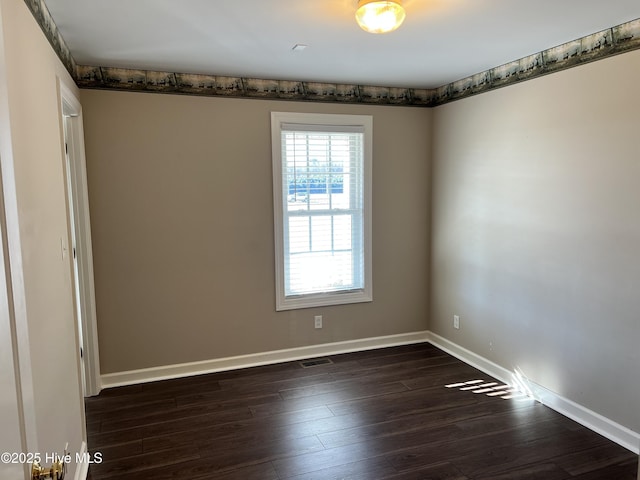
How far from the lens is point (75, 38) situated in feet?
8.44

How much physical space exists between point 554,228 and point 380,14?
6.14 feet

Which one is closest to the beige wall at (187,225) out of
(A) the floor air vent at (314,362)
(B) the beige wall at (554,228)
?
(A) the floor air vent at (314,362)

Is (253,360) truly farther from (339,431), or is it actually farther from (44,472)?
(44,472)

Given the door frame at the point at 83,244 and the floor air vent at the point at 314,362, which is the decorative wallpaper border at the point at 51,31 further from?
the floor air vent at the point at 314,362

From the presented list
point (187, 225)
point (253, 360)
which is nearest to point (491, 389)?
point (253, 360)

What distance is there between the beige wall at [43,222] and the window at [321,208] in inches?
70.6

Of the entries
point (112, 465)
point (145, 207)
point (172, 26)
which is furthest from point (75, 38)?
point (112, 465)

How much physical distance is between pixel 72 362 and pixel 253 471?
1133 mm

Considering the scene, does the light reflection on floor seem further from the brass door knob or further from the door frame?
the brass door knob

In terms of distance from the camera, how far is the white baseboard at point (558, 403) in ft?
8.44

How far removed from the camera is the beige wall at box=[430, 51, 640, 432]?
2529mm

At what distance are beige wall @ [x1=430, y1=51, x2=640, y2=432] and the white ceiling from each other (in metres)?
0.38

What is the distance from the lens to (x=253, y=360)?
151 inches

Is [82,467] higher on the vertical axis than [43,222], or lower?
lower
